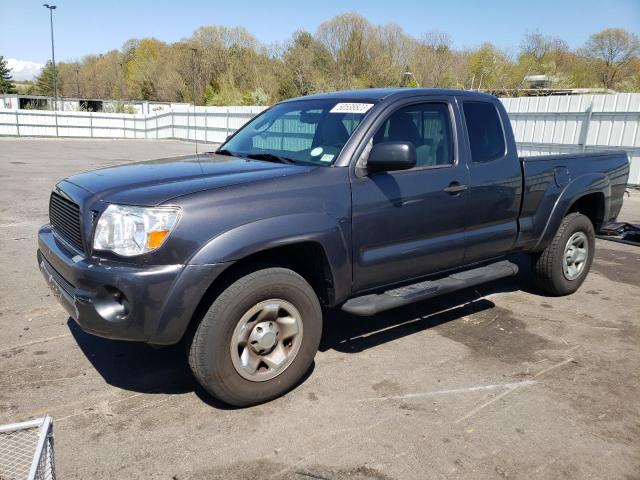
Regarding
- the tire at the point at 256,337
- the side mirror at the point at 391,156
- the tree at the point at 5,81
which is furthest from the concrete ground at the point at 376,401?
the tree at the point at 5,81

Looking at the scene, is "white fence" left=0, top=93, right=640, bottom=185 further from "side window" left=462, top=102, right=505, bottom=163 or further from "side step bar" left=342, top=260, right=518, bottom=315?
"side step bar" left=342, top=260, right=518, bottom=315

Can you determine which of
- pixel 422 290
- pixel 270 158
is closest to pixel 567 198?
pixel 422 290

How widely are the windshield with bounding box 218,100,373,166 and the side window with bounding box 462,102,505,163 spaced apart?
1028 mm

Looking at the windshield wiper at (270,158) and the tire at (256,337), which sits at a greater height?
the windshield wiper at (270,158)

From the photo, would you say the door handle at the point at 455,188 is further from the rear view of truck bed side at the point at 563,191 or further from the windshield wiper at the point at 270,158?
the windshield wiper at the point at 270,158

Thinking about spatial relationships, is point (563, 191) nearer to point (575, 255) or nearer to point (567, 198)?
point (567, 198)

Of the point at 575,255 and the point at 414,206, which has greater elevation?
the point at 414,206

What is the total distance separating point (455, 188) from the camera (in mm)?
4129

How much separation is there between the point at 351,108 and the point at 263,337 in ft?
5.96

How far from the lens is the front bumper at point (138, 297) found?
285 centimetres

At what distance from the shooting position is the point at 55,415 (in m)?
3.14

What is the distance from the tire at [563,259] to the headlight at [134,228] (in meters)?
3.82

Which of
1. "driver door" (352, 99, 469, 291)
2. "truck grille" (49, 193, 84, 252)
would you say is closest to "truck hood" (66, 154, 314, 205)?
"truck grille" (49, 193, 84, 252)

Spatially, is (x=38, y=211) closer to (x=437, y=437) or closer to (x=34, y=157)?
(x=437, y=437)
